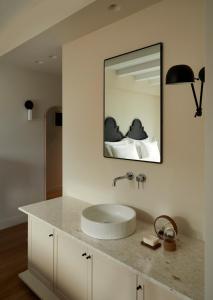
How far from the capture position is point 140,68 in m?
2.01

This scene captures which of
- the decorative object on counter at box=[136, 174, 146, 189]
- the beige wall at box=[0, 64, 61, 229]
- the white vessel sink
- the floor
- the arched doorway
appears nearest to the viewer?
the white vessel sink

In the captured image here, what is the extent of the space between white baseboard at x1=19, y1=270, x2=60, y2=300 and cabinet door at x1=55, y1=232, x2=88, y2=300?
0.35ft

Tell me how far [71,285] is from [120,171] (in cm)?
106

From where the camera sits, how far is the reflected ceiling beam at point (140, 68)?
1.89m

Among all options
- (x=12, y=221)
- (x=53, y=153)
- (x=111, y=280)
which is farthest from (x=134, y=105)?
(x=53, y=153)

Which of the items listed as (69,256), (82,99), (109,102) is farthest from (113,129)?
(69,256)

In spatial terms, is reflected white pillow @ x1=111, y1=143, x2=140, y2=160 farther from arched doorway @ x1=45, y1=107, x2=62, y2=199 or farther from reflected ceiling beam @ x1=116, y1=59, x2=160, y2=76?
arched doorway @ x1=45, y1=107, x2=62, y2=199

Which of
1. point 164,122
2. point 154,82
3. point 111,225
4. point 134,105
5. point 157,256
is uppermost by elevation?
point 154,82

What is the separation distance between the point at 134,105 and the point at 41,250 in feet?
5.37

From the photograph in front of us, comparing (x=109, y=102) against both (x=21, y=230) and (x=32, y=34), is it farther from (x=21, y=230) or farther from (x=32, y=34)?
(x=21, y=230)

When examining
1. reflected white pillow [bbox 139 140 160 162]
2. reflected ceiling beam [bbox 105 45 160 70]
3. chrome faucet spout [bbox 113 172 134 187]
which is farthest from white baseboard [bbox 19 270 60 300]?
reflected ceiling beam [bbox 105 45 160 70]

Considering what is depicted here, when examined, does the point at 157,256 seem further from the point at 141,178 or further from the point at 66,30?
the point at 66,30

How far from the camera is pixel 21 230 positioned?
359 centimetres

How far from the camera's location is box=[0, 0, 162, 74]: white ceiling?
1.87 m
